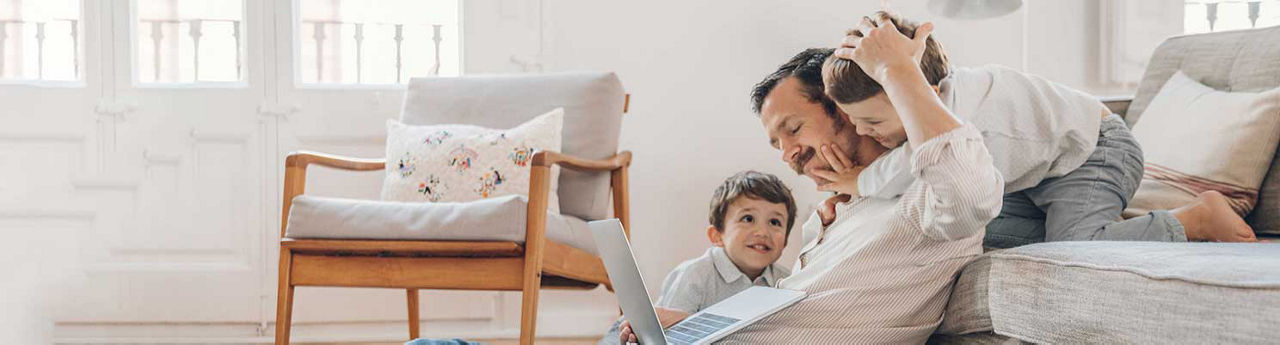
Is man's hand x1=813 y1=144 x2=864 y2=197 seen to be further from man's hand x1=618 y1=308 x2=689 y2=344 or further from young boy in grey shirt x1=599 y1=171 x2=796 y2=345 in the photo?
young boy in grey shirt x1=599 y1=171 x2=796 y2=345

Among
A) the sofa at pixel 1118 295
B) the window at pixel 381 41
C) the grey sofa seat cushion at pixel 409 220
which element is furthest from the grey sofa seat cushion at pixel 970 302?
the window at pixel 381 41

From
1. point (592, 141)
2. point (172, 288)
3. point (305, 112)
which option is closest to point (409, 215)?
point (592, 141)

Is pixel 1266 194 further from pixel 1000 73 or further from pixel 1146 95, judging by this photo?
pixel 1000 73

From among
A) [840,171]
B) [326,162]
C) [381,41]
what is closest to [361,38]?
[381,41]

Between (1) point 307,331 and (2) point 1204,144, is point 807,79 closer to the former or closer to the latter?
(2) point 1204,144

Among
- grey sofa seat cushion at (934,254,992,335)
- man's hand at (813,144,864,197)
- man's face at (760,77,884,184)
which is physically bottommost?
grey sofa seat cushion at (934,254,992,335)

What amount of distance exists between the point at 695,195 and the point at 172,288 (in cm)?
151

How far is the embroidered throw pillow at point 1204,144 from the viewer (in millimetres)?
1728

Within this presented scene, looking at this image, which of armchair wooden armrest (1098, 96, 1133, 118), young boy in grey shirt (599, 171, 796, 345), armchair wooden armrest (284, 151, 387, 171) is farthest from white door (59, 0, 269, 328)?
armchair wooden armrest (1098, 96, 1133, 118)

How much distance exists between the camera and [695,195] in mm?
2965

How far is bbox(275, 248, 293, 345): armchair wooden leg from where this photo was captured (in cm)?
206

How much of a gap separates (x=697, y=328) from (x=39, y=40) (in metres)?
2.59

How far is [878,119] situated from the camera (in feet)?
3.78

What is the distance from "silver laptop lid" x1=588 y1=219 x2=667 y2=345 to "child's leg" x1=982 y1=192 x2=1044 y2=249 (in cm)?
64
